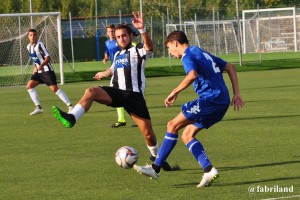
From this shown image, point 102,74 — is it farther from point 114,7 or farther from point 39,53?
point 114,7

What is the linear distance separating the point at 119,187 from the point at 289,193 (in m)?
2.06

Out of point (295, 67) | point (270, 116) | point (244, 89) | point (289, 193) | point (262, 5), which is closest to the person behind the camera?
point (289, 193)

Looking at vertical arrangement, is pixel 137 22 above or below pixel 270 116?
above

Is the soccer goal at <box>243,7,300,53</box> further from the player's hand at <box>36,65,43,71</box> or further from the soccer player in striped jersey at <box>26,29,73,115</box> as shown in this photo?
the player's hand at <box>36,65,43,71</box>

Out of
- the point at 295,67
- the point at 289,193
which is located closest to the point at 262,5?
the point at 295,67

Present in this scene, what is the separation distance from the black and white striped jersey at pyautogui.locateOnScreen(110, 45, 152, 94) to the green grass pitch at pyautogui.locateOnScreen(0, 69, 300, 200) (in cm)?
115

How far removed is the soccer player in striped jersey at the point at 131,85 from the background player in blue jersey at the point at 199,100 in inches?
40.5

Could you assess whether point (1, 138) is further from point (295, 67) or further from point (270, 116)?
point (295, 67)

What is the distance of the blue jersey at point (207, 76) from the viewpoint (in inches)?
393

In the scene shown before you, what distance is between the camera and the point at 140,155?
1310cm

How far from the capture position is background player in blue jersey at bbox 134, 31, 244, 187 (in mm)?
9969

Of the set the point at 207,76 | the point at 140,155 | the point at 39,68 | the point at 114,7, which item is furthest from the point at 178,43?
the point at 114,7

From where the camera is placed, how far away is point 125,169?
457 inches

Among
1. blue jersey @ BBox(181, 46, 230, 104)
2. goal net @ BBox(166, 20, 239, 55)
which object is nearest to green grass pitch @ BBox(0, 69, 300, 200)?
blue jersey @ BBox(181, 46, 230, 104)
